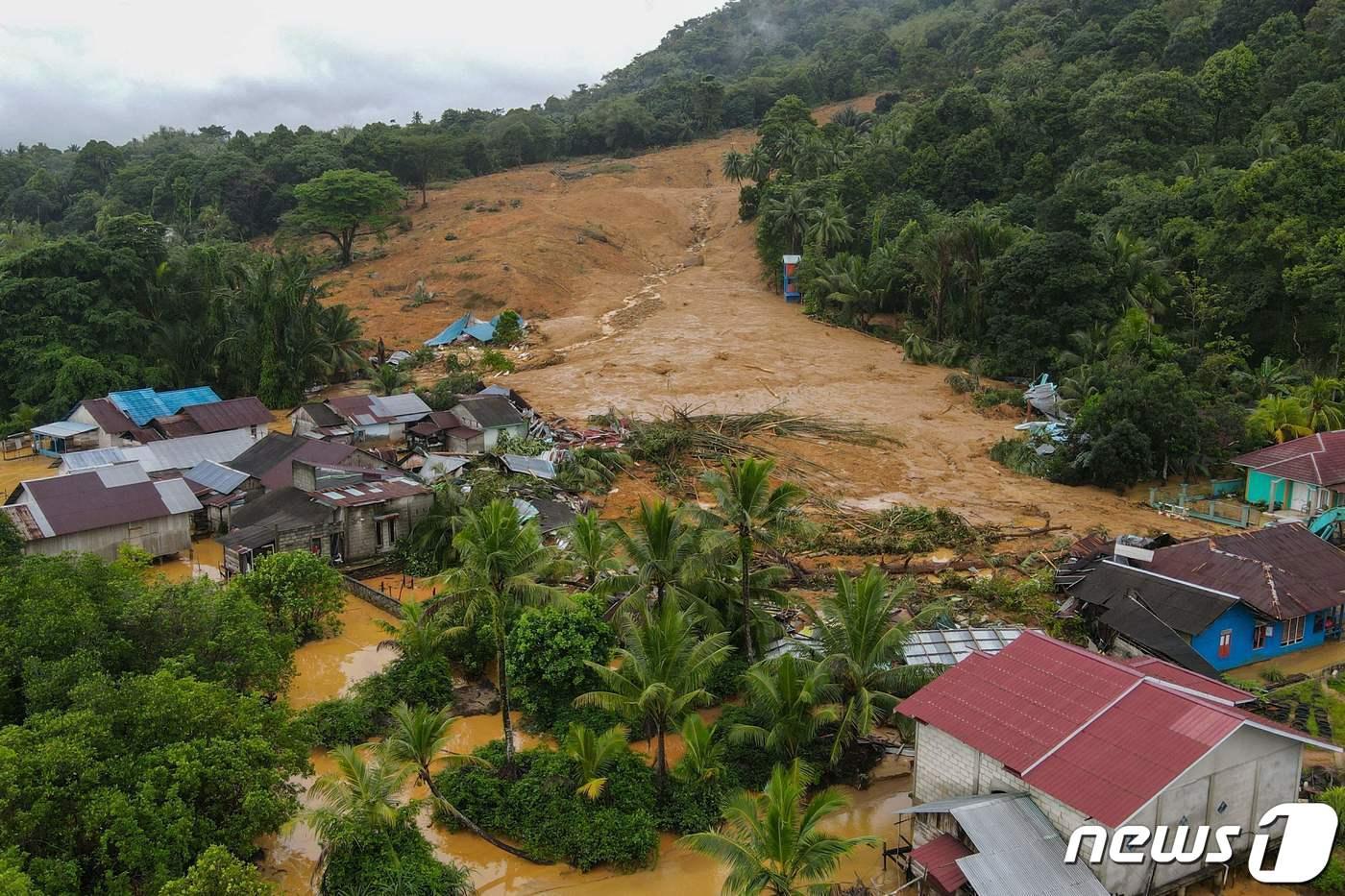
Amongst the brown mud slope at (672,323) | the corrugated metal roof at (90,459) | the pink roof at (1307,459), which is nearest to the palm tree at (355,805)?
the brown mud slope at (672,323)

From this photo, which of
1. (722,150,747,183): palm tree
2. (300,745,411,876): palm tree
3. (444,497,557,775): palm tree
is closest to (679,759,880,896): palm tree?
(300,745,411,876): palm tree

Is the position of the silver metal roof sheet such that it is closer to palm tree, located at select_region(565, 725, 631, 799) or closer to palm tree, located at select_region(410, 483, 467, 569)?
palm tree, located at select_region(410, 483, 467, 569)

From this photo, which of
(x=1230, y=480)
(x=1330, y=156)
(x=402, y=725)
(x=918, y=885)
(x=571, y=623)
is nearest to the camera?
(x=918, y=885)

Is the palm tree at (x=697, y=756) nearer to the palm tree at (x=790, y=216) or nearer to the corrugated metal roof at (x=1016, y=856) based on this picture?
the corrugated metal roof at (x=1016, y=856)

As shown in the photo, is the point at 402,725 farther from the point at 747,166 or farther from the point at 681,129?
the point at 681,129

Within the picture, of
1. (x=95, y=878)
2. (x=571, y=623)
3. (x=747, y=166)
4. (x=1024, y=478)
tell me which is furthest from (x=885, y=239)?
(x=95, y=878)
